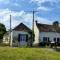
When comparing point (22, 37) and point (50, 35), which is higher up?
point (50, 35)

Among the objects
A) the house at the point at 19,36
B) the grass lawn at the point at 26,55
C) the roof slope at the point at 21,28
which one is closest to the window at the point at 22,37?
the house at the point at 19,36

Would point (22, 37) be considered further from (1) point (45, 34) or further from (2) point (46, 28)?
(2) point (46, 28)

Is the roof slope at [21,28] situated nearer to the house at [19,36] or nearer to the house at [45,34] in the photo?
the house at [19,36]

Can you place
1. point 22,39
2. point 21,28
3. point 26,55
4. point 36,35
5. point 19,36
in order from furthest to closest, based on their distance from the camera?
point 36,35, point 21,28, point 19,36, point 22,39, point 26,55

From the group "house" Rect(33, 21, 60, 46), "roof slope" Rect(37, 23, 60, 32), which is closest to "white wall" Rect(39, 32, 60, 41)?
"house" Rect(33, 21, 60, 46)

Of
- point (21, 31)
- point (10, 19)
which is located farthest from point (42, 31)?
point (10, 19)

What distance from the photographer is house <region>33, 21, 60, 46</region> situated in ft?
Result: 220

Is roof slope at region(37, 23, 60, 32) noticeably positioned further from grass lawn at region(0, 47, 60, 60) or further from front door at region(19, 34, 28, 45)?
grass lawn at region(0, 47, 60, 60)

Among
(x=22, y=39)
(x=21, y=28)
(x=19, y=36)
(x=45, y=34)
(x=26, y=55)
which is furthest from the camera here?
(x=45, y=34)

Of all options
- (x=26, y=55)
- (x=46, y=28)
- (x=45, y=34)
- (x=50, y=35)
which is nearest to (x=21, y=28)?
(x=45, y=34)

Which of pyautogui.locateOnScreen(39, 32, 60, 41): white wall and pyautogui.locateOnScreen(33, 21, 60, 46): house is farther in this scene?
pyautogui.locateOnScreen(39, 32, 60, 41): white wall

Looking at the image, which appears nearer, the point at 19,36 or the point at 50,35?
the point at 19,36

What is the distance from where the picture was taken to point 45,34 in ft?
222

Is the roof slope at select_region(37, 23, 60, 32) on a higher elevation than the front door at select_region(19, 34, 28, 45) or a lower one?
higher
